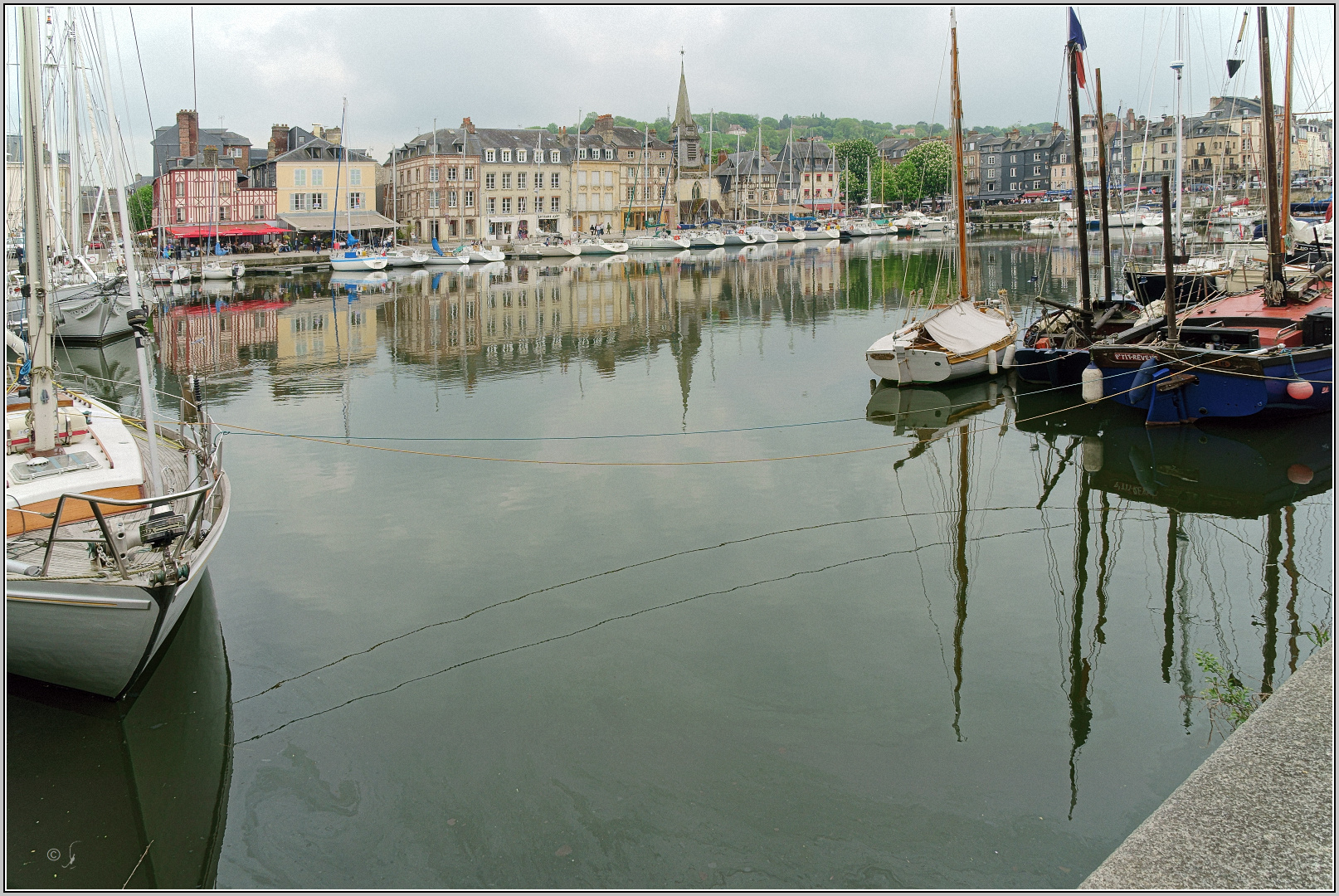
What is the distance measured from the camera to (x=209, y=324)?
40.9 m

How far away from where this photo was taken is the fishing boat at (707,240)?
300 ft

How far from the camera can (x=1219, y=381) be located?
1833cm

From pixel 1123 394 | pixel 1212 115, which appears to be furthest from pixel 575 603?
pixel 1212 115

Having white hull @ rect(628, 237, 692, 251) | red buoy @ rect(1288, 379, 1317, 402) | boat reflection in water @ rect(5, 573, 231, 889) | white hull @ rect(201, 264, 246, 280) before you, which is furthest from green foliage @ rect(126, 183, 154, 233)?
red buoy @ rect(1288, 379, 1317, 402)

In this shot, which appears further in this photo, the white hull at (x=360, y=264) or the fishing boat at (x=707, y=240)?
the fishing boat at (x=707, y=240)

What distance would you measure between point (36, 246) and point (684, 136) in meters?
107

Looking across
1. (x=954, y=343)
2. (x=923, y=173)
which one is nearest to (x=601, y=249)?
(x=923, y=173)

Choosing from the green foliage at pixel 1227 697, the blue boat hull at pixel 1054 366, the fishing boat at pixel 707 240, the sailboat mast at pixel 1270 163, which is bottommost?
the green foliage at pixel 1227 697

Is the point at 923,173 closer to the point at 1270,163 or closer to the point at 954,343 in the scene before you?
the point at 954,343

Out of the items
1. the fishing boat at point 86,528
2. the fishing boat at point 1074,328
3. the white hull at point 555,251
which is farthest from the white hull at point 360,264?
the fishing boat at point 86,528

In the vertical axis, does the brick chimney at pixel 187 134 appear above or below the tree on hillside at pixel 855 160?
below

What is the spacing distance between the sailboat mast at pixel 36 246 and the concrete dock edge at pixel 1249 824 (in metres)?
10.5

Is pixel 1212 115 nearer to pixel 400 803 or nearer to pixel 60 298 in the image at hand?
pixel 60 298

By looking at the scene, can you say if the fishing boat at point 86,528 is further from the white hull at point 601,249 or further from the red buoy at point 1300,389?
the white hull at point 601,249
